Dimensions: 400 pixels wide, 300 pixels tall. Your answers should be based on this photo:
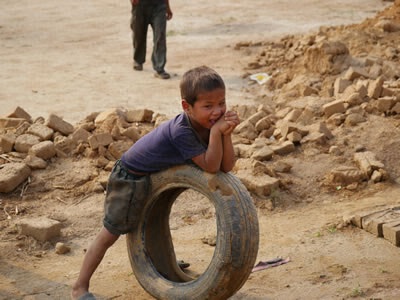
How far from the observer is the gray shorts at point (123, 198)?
17.5ft

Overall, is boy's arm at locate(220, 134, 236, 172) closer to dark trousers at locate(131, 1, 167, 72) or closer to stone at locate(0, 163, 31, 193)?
stone at locate(0, 163, 31, 193)

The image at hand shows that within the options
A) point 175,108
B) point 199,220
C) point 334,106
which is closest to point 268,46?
point 175,108

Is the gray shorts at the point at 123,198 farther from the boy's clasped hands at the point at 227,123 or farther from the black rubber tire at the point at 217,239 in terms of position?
the boy's clasped hands at the point at 227,123

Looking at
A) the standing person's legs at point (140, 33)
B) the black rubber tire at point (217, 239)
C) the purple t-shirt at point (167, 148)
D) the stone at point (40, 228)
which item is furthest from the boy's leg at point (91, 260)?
the standing person's legs at point (140, 33)

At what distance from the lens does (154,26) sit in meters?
12.3

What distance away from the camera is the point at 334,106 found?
8.95 metres

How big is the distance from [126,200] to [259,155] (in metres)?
2.74

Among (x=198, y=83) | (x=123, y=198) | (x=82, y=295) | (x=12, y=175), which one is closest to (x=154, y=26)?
(x=12, y=175)

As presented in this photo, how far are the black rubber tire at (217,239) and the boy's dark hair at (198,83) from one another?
0.47m

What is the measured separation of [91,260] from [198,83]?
4.62 feet

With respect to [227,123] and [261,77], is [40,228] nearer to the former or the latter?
[227,123]

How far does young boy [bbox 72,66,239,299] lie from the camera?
16.3ft

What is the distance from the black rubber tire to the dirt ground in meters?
0.30

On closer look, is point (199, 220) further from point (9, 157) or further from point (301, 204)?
point (9, 157)
